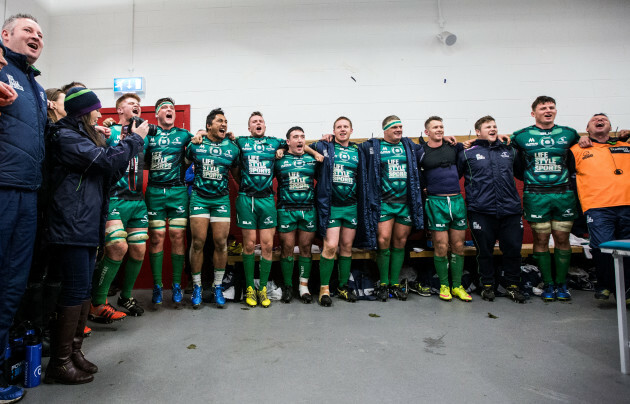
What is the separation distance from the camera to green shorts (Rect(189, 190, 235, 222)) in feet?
9.75

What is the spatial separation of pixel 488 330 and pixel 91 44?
559cm

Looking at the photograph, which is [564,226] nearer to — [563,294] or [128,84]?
[563,294]

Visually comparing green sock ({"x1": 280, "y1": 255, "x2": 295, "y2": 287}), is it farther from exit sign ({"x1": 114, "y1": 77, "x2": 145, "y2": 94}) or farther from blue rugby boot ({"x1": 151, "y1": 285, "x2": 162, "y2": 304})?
exit sign ({"x1": 114, "y1": 77, "x2": 145, "y2": 94})

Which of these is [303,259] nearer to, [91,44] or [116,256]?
[116,256]

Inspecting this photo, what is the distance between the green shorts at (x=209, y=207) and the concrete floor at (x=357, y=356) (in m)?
0.86

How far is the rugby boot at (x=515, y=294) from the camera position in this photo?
10.00 ft

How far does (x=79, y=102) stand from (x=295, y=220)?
6.40ft

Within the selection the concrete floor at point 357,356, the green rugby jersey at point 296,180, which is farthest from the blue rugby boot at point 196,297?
the green rugby jersey at point 296,180

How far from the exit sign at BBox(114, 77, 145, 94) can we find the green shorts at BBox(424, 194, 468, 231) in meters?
3.92

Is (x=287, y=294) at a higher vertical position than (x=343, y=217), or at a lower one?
lower

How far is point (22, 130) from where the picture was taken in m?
1.51

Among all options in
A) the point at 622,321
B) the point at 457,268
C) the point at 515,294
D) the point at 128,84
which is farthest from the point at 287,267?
the point at 128,84

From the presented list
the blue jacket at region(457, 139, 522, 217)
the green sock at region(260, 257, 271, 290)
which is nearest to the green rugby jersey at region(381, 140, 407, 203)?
the blue jacket at region(457, 139, 522, 217)

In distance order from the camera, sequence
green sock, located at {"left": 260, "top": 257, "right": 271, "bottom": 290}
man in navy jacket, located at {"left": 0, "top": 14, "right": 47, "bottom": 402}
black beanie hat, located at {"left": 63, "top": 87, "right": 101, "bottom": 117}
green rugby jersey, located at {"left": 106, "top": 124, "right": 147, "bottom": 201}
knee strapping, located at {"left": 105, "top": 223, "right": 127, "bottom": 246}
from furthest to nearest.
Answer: green sock, located at {"left": 260, "top": 257, "right": 271, "bottom": 290}
green rugby jersey, located at {"left": 106, "top": 124, "right": 147, "bottom": 201}
knee strapping, located at {"left": 105, "top": 223, "right": 127, "bottom": 246}
black beanie hat, located at {"left": 63, "top": 87, "right": 101, "bottom": 117}
man in navy jacket, located at {"left": 0, "top": 14, "right": 47, "bottom": 402}
